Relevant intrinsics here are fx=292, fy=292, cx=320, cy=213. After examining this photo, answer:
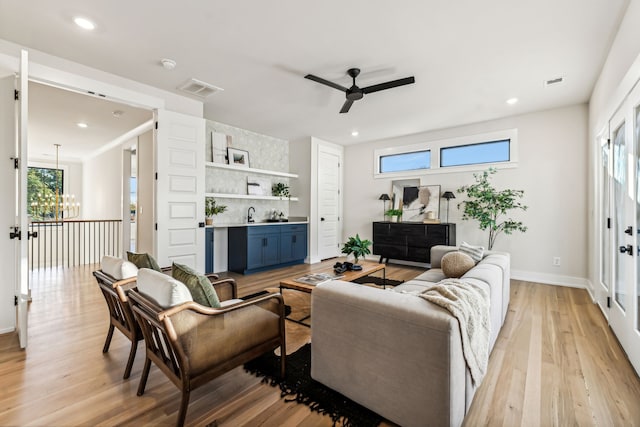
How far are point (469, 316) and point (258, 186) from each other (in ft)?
17.0

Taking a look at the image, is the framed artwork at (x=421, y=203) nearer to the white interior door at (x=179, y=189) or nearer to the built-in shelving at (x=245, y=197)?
the built-in shelving at (x=245, y=197)

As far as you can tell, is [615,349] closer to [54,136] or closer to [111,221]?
[111,221]

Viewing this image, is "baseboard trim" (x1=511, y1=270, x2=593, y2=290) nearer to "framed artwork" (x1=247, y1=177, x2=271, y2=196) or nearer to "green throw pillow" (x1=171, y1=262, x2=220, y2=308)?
"framed artwork" (x1=247, y1=177, x2=271, y2=196)

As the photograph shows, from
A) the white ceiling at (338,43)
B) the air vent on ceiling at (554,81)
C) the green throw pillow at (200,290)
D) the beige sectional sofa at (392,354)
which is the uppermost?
the air vent on ceiling at (554,81)

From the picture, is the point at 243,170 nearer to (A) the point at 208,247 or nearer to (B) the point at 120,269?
(A) the point at 208,247

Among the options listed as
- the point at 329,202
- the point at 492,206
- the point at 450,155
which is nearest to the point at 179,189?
the point at 329,202

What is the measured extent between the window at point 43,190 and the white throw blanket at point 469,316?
10.1 metres

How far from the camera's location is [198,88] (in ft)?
12.4

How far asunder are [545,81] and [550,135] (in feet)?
4.46

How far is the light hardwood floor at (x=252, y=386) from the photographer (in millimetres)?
1624

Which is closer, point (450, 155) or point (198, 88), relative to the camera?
point (198, 88)

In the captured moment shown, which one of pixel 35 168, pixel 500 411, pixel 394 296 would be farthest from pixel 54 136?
pixel 500 411

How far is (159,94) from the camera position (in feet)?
12.6

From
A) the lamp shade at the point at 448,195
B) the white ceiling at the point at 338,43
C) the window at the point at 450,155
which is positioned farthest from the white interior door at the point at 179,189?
the lamp shade at the point at 448,195
